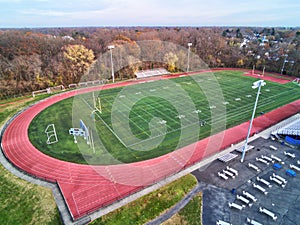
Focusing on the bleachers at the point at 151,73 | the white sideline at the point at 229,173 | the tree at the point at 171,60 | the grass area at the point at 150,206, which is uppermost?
the tree at the point at 171,60

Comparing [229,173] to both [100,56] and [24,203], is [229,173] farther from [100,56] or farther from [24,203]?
[100,56]

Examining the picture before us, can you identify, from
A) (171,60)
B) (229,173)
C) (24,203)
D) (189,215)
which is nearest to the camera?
(189,215)

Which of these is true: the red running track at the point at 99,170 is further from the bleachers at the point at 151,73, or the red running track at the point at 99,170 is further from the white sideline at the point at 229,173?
the bleachers at the point at 151,73

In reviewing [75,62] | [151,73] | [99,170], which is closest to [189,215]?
[99,170]

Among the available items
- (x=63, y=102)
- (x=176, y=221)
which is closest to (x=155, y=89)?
(x=63, y=102)

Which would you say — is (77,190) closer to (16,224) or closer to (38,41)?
(16,224)

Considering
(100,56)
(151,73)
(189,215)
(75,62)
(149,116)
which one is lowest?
(189,215)

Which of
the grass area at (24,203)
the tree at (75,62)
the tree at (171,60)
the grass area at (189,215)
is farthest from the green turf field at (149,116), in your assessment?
the tree at (171,60)
